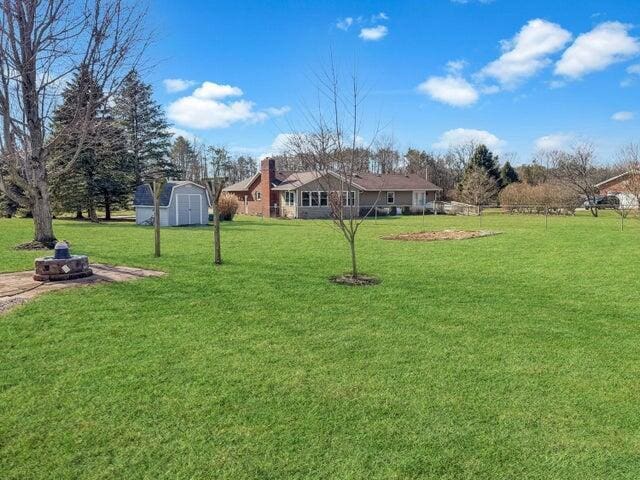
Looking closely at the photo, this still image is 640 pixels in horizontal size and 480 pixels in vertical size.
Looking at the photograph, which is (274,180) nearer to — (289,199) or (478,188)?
(289,199)

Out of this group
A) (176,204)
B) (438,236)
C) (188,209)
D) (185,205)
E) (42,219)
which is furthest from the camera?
(188,209)

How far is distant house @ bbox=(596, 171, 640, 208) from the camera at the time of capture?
82.4 ft

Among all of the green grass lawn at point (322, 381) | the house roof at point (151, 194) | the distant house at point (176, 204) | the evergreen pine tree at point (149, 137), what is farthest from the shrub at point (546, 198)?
the green grass lawn at point (322, 381)

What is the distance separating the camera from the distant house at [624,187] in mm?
25125

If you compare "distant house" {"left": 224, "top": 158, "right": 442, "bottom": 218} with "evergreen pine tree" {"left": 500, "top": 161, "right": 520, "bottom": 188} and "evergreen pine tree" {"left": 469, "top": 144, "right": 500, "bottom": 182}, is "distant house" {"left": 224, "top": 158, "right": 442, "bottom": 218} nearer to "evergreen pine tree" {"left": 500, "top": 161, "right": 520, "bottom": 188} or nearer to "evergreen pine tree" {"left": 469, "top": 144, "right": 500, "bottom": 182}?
"evergreen pine tree" {"left": 469, "top": 144, "right": 500, "bottom": 182}

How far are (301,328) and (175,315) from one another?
166 cm

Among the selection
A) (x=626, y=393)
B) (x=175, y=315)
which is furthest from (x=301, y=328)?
(x=626, y=393)

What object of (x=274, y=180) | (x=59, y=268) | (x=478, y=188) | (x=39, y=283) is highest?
(x=274, y=180)

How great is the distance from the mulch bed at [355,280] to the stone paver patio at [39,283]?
324 cm

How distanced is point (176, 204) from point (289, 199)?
10.9m

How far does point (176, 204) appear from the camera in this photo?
24.4 meters

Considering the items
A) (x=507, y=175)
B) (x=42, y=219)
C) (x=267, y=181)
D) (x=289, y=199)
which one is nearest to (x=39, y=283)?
(x=42, y=219)

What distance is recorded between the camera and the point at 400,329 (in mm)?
5258

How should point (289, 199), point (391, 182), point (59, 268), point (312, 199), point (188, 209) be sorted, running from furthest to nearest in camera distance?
1. point (391, 182)
2. point (289, 199)
3. point (312, 199)
4. point (188, 209)
5. point (59, 268)
